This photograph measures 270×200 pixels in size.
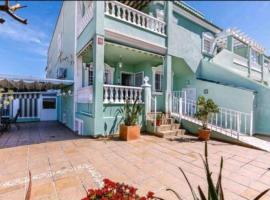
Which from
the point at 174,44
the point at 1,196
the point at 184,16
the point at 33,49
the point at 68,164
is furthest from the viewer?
the point at 184,16

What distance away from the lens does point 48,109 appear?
612 inches

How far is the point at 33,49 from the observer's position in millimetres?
2379

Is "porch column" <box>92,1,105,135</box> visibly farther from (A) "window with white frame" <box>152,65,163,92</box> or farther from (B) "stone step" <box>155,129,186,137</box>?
(A) "window with white frame" <box>152,65,163,92</box>

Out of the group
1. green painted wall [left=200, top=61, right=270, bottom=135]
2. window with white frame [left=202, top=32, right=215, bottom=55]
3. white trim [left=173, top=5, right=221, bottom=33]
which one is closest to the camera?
green painted wall [left=200, top=61, right=270, bottom=135]

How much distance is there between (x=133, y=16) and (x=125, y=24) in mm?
575

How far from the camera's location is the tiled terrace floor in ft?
10.0

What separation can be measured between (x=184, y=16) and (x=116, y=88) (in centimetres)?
814

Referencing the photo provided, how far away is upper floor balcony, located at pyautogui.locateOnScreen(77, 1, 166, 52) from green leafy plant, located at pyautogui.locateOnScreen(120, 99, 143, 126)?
3.00m

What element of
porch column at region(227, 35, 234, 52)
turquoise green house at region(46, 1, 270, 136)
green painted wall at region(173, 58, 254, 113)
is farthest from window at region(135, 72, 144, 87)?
porch column at region(227, 35, 234, 52)

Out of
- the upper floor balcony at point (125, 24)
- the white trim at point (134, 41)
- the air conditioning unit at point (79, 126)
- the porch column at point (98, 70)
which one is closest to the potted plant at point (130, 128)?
the porch column at point (98, 70)

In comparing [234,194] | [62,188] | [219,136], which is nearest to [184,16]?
[219,136]

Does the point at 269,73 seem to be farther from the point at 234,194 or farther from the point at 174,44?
the point at 234,194

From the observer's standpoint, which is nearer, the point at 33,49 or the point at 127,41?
the point at 33,49

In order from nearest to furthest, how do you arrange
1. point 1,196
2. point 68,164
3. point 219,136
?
point 1,196, point 68,164, point 219,136
